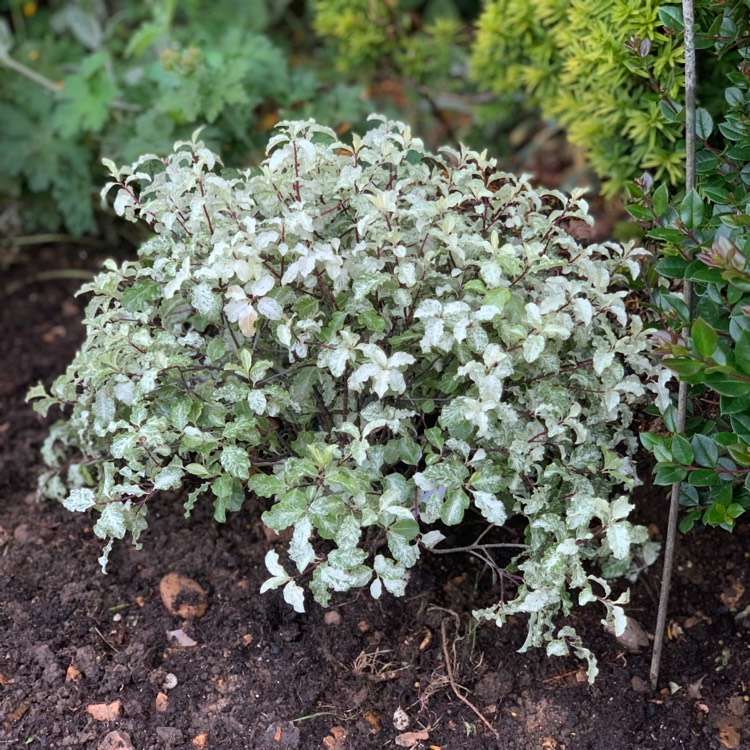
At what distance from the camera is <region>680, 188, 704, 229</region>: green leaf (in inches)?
65.0

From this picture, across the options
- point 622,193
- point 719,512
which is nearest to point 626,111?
point 622,193

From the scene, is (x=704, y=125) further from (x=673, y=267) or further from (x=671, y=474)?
(x=671, y=474)

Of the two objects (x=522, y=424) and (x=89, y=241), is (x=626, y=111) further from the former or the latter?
(x=89, y=241)

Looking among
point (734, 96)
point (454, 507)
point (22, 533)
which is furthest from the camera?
point (22, 533)

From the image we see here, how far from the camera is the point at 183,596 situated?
78.8 inches

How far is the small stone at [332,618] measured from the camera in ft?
6.41

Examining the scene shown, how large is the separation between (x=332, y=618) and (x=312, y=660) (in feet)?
0.34

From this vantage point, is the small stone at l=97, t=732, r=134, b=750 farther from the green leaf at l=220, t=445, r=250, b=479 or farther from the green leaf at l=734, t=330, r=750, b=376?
the green leaf at l=734, t=330, r=750, b=376

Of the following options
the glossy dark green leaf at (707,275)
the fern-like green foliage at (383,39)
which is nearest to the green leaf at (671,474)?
the glossy dark green leaf at (707,275)

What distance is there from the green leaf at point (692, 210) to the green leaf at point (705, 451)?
0.40 metres

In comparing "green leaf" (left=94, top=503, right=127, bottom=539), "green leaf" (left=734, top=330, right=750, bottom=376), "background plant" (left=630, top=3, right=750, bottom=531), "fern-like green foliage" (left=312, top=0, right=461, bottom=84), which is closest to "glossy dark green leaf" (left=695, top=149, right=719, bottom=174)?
"background plant" (left=630, top=3, right=750, bottom=531)

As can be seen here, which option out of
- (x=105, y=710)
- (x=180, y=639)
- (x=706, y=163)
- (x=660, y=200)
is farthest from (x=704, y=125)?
(x=105, y=710)

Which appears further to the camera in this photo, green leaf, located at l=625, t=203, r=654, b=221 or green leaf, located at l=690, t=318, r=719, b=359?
green leaf, located at l=625, t=203, r=654, b=221

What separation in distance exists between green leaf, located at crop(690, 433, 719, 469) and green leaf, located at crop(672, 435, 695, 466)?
5cm
